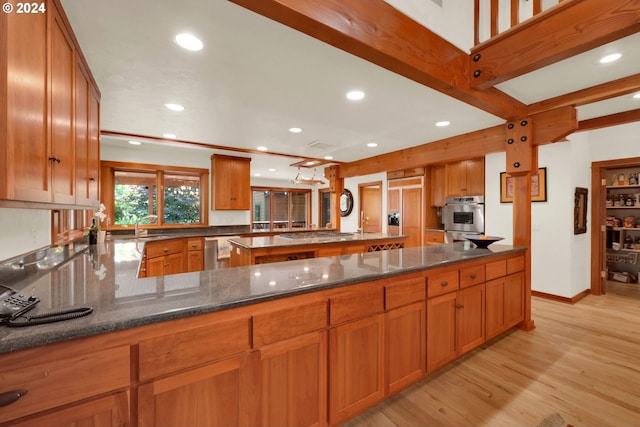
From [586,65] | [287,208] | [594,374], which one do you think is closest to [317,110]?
[586,65]

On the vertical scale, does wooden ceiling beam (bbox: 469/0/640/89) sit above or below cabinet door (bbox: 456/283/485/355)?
above

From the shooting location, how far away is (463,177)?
4.90 metres

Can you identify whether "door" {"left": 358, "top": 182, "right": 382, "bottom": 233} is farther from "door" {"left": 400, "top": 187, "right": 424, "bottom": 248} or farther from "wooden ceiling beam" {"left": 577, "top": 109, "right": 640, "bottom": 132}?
"wooden ceiling beam" {"left": 577, "top": 109, "right": 640, "bottom": 132}

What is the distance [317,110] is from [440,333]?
2370 millimetres

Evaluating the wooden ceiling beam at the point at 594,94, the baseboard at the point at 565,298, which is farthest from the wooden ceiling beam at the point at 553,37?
the baseboard at the point at 565,298

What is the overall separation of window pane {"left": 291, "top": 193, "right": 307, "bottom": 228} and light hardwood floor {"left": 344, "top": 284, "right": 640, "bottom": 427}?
7237 mm

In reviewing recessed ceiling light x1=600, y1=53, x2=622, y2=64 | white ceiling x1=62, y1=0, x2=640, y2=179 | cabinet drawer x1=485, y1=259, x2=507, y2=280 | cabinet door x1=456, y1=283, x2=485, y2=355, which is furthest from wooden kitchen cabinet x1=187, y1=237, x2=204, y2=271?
recessed ceiling light x1=600, y1=53, x2=622, y2=64

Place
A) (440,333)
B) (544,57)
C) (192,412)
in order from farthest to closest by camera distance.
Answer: (440,333) → (544,57) → (192,412)

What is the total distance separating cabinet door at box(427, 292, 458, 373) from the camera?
1942 millimetres

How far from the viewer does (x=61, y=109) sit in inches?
53.9

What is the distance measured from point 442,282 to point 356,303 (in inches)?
33.9

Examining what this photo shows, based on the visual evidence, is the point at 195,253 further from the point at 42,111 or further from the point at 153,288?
the point at 42,111

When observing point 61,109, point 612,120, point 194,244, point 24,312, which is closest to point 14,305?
point 24,312

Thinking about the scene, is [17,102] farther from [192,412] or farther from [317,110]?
[317,110]
